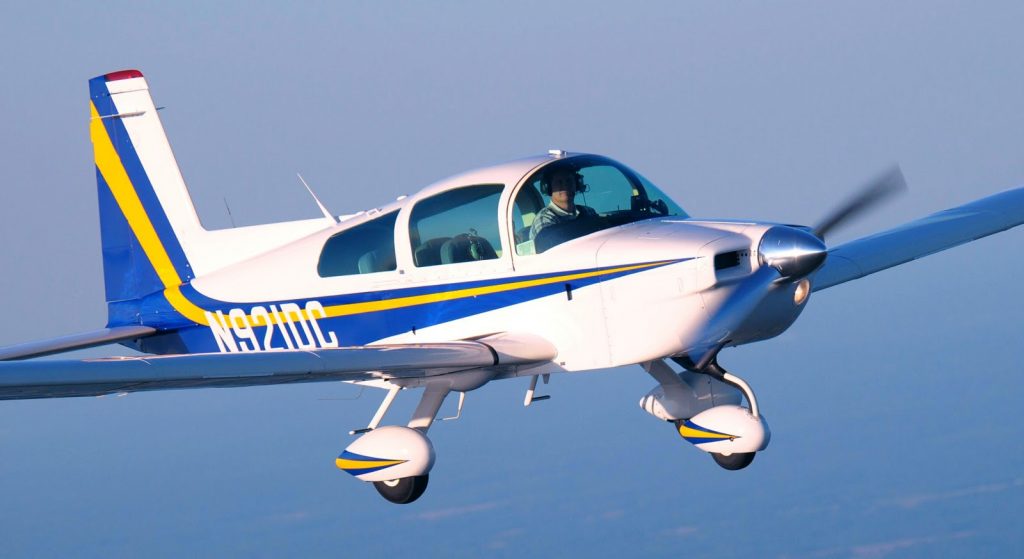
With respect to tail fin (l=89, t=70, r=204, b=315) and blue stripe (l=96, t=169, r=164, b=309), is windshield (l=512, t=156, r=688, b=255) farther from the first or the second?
blue stripe (l=96, t=169, r=164, b=309)

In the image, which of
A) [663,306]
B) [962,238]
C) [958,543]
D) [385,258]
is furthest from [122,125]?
[958,543]

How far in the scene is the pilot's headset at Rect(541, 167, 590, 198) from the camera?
13578 millimetres

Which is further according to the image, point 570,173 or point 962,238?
point 962,238

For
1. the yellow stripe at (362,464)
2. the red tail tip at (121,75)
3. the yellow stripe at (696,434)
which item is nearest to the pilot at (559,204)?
the yellow stripe at (696,434)

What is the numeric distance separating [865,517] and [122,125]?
619ft

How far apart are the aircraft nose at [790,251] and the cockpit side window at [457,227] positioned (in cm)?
261

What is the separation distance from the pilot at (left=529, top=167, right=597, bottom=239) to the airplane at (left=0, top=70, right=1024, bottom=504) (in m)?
0.01

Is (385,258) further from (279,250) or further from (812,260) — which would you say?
(812,260)

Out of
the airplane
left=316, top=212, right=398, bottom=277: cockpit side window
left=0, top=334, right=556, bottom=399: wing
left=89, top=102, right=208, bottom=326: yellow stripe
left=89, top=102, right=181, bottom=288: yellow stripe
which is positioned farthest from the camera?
left=89, top=102, right=181, bottom=288: yellow stripe

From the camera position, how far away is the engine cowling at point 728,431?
13883 millimetres

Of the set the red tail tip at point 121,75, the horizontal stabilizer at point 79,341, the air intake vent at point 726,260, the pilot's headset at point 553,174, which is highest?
the red tail tip at point 121,75

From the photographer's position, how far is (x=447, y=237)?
14.0 meters

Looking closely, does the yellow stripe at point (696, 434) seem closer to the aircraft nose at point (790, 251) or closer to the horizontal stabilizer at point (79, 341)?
the aircraft nose at point (790, 251)

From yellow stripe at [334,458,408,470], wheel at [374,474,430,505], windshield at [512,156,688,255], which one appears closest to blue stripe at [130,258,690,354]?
windshield at [512,156,688,255]
